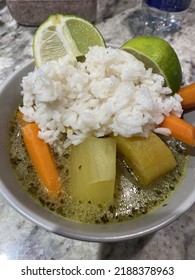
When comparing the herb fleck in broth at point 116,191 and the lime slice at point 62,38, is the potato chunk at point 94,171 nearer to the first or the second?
the herb fleck in broth at point 116,191

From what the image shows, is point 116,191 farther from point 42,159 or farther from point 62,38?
point 62,38

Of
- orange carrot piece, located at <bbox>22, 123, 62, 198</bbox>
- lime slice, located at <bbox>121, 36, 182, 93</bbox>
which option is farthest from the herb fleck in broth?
lime slice, located at <bbox>121, 36, 182, 93</bbox>

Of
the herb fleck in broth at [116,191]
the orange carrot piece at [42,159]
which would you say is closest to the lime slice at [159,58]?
the herb fleck in broth at [116,191]

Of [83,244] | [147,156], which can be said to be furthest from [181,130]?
[83,244]

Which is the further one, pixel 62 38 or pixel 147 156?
pixel 62 38

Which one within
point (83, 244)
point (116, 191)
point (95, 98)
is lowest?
point (83, 244)

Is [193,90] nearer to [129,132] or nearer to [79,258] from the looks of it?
[129,132]
